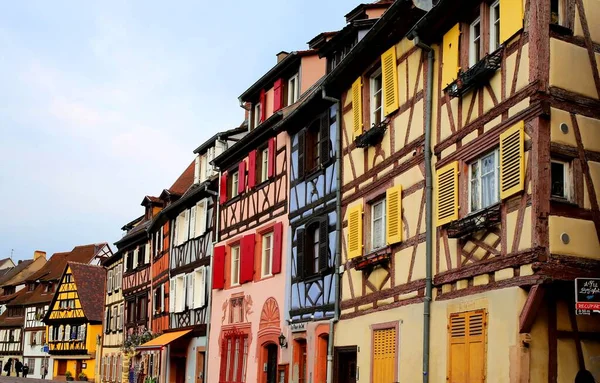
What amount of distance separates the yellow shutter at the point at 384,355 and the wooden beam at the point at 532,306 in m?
4.79

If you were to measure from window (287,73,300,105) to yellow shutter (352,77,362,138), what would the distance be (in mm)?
5604

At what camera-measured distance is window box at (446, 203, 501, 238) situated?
13.1 m

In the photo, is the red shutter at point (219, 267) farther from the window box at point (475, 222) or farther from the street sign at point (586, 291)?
the street sign at point (586, 291)

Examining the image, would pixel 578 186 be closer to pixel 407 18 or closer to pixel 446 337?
pixel 446 337

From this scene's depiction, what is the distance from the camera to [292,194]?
76.7ft

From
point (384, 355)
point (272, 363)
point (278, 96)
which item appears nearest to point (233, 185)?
point (278, 96)

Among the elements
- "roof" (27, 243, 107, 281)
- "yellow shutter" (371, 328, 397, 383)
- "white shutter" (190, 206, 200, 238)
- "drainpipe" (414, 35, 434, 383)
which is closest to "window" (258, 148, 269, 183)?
"white shutter" (190, 206, 200, 238)

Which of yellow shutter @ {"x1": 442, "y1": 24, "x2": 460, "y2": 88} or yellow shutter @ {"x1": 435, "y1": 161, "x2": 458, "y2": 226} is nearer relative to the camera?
yellow shutter @ {"x1": 435, "y1": 161, "x2": 458, "y2": 226}

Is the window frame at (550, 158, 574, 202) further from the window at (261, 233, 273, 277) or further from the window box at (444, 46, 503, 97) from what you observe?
the window at (261, 233, 273, 277)

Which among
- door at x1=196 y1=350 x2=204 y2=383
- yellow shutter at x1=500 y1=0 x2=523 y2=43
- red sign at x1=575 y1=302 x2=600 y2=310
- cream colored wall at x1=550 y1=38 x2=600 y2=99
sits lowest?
door at x1=196 y1=350 x2=204 y2=383

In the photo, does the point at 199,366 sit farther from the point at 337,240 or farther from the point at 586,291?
the point at 586,291

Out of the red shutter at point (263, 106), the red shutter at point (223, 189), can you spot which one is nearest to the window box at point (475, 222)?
the red shutter at point (263, 106)

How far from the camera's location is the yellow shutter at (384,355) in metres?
16.7

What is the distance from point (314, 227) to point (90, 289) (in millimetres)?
46031
